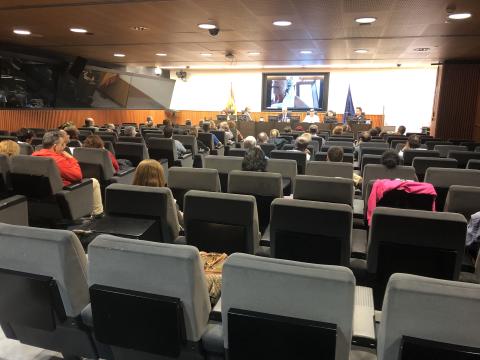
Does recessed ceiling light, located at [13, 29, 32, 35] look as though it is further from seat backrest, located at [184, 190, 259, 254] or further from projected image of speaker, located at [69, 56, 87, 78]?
seat backrest, located at [184, 190, 259, 254]

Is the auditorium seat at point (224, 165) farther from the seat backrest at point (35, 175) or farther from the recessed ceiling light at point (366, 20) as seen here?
the recessed ceiling light at point (366, 20)

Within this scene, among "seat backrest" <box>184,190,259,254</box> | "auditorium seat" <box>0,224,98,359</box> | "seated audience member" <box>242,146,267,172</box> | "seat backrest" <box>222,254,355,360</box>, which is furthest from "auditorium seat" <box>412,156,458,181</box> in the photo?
"auditorium seat" <box>0,224,98,359</box>

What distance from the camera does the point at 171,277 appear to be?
1.50 meters

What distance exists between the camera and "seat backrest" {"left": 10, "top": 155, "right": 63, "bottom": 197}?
3.89 m

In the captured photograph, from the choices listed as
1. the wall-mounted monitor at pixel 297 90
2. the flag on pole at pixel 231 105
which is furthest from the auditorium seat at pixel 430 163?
the flag on pole at pixel 231 105

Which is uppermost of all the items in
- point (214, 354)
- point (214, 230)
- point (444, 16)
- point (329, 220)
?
point (444, 16)

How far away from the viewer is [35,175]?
3.91 m

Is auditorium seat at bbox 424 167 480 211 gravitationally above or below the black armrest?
above

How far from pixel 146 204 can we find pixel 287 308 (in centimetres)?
169

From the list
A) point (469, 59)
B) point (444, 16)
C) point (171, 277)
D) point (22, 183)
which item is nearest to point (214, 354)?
point (171, 277)

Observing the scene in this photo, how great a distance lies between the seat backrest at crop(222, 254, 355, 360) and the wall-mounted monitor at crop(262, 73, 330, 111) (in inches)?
614

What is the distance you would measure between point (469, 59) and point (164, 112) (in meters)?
11.6

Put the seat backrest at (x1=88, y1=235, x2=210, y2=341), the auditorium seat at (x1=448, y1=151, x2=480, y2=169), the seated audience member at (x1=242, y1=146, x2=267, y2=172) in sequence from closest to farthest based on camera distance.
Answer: the seat backrest at (x1=88, y1=235, x2=210, y2=341) < the seated audience member at (x1=242, y1=146, x2=267, y2=172) < the auditorium seat at (x1=448, y1=151, x2=480, y2=169)

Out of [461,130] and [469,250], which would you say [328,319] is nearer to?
[469,250]
